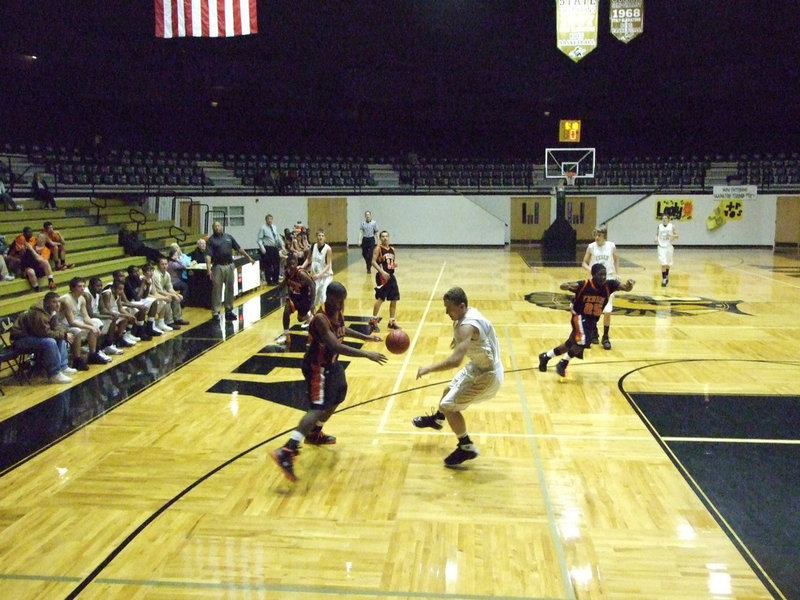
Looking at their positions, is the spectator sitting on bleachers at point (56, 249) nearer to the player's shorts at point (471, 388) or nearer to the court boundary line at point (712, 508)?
the player's shorts at point (471, 388)

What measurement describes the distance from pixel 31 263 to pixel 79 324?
3473 millimetres

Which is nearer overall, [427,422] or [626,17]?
[427,422]

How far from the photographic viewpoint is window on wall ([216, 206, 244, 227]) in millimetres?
26631

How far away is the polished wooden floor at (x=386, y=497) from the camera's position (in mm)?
4273

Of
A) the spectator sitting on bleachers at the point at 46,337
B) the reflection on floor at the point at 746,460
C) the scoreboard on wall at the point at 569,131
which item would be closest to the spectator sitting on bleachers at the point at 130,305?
the spectator sitting on bleachers at the point at 46,337

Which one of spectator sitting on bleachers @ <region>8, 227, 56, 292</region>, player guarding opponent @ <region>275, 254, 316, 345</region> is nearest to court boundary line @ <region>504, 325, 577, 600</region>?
player guarding opponent @ <region>275, 254, 316, 345</region>

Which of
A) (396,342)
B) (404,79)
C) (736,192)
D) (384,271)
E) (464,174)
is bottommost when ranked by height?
(396,342)

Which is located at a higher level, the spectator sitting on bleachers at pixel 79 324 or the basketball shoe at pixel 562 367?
the spectator sitting on bleachers at pixel 79 324

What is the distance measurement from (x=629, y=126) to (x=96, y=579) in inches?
1274

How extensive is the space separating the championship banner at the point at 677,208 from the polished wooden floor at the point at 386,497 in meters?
19.8

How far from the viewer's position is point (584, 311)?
8.73 metres

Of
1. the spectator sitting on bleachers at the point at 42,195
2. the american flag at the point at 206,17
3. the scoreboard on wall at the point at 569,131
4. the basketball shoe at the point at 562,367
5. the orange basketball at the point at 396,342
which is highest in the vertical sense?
the american flag at the point at 206,17

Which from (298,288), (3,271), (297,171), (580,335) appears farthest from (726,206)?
(3,271)

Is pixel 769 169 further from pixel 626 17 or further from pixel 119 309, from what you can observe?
pixel 119 309
